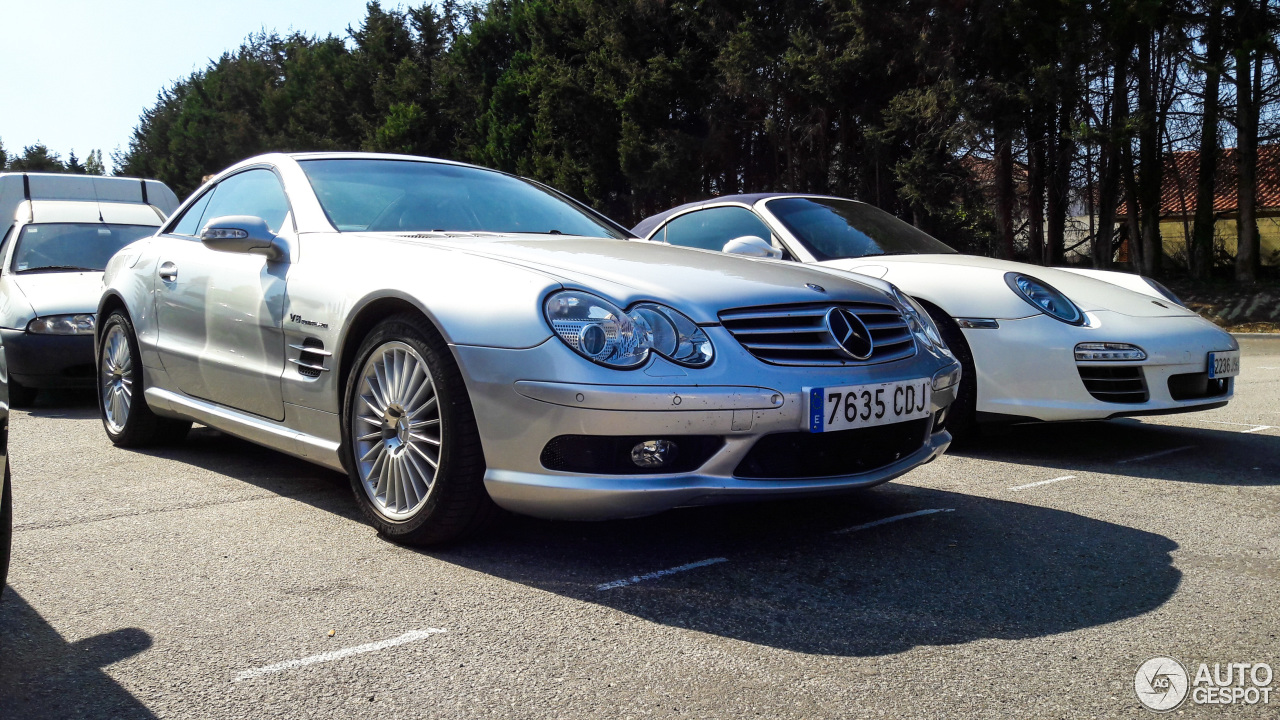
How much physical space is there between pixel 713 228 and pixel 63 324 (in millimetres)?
4650

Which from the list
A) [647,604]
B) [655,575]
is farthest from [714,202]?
[647,604]

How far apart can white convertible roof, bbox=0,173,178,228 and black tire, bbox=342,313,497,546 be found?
8.62 m

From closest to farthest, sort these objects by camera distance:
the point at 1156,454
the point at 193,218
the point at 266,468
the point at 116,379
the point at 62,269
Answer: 1. the point at 266,468
2. the point at 193,218
3. the point at 1156,454
4. the point at 116,379
5. the point at 62,269

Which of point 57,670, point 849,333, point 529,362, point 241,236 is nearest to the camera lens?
point 57,670

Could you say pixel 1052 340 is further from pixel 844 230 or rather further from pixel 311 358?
pixel 311 358

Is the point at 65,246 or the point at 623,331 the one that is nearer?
the point at 623,331

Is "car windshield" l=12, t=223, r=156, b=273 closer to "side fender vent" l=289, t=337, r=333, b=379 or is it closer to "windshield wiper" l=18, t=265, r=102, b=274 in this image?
"windshield wiper" l=18, t=265, r=102, b=274

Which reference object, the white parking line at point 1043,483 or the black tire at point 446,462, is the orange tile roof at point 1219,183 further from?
the black tire at point 446,462

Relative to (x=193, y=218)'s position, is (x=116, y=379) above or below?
below

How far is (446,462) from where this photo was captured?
3.18 m

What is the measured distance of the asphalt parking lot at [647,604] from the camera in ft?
7.44

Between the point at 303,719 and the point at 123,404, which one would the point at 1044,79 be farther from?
the point at 303,719

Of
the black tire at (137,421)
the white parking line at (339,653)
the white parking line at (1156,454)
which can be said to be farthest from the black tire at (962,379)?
the black tire at (137,421)

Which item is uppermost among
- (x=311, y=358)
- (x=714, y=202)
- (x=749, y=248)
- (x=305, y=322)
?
(x=714, y=202)
